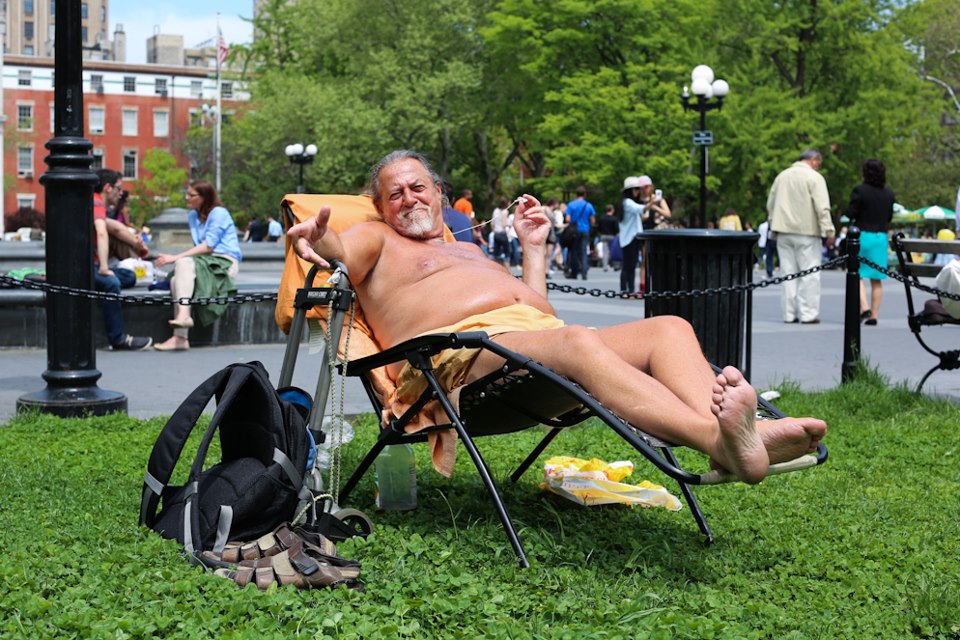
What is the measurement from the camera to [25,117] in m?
92.4

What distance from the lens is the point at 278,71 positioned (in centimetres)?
5372

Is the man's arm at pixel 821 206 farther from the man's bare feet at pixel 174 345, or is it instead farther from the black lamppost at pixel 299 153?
the black lamppost at pixel 299 153

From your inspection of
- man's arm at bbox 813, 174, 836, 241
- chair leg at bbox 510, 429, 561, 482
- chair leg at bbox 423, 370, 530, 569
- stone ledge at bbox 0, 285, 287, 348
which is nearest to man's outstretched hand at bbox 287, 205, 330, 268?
chair leg at bbox 423, 370, 530, 569

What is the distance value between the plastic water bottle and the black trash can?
9.71 feet

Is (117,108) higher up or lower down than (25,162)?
higher up

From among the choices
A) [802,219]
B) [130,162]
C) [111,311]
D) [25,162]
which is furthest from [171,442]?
[25,162]

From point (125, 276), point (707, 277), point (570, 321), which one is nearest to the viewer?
point (707, 277)

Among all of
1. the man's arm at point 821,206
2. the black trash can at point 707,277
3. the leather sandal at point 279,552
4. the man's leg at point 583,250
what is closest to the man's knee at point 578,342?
the leather sandal at point 279,552

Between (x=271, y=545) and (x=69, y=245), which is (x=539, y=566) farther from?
(x=69, y=245)

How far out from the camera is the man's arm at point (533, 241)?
5.34 m

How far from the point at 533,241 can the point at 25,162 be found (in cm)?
9355

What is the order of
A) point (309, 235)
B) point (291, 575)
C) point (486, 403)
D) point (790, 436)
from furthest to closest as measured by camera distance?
point (309, 235), point (486, 403), point (291, 575), point (790, 436)

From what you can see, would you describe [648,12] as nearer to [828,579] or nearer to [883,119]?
[883,119]

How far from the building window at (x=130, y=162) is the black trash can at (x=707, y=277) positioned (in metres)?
89.8
